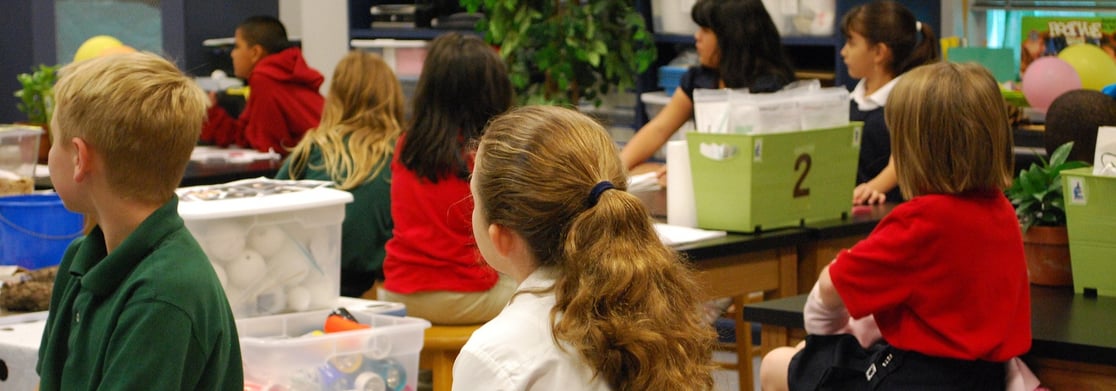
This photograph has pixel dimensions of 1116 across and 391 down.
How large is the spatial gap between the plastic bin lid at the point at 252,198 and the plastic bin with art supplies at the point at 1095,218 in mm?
1444

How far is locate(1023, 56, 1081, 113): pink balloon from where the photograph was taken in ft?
14.6

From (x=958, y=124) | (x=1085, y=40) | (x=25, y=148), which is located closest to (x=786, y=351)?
(x=958, y=124)

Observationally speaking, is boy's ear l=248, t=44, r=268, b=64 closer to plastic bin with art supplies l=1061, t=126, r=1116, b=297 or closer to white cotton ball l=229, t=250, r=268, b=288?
white cotton ball l=229, t=250, r=268, b=288

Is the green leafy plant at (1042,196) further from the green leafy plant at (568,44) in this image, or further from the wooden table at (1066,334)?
the green leafy plant at (568,44)

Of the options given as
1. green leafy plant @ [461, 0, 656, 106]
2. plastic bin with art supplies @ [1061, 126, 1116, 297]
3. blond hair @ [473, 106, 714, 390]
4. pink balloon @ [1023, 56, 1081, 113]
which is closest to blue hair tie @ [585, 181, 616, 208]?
blond hair @ [473, 106, 714, 390]

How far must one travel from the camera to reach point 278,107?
5305 millimetres

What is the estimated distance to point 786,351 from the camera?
267cm

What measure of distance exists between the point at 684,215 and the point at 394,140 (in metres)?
0.99

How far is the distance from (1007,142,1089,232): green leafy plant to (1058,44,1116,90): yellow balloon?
1818 mm

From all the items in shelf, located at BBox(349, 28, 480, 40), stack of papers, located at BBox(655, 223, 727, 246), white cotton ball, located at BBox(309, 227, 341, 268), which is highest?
shelf, located at BBox(349, 28, 480, 40)

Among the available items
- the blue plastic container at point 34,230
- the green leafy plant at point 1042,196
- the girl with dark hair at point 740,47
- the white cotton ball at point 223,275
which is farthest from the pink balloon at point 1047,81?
the blue plastic container at point 34,230

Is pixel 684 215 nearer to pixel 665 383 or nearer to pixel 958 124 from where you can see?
pixel 958 124

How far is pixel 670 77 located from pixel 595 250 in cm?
403

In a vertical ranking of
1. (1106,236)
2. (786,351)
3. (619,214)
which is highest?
(619,214)
